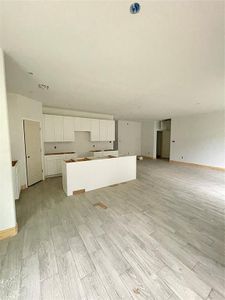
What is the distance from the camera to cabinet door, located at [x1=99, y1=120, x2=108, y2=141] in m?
6.46

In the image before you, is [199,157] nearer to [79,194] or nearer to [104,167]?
[104,167]

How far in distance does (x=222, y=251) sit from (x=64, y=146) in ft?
18.3

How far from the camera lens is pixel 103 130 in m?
6.57

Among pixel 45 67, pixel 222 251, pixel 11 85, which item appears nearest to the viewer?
pixel 222 251

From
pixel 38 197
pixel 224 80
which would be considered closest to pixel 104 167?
pixel 38 197

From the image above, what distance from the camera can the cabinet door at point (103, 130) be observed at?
646cm

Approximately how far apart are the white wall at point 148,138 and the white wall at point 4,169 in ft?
27.6

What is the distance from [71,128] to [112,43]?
4197 mm

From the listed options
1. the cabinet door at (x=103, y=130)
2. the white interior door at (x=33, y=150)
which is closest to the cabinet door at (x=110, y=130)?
the cabinet door at (x=103, y=130)

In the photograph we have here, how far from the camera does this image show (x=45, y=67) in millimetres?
2293

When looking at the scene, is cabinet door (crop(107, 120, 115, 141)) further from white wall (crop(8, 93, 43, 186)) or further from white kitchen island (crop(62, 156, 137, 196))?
white wall (crop(8, 93, 43, 186))

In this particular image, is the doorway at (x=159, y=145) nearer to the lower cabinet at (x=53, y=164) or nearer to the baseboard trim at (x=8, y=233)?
the lower cabinet at (x=53, y=164)

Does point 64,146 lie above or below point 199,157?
above

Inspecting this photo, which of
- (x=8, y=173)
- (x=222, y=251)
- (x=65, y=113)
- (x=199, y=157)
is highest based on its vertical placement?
(x=65, y=113)
